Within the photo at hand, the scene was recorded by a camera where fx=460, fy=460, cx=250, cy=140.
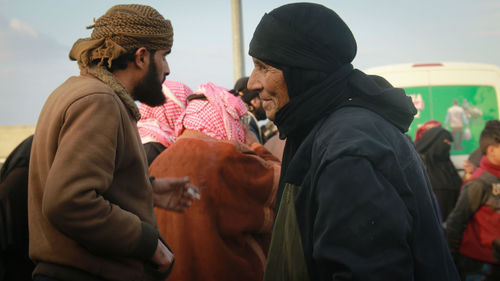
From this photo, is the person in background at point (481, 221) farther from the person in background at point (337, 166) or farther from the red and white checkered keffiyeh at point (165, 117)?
the person in background at point (337, 166)

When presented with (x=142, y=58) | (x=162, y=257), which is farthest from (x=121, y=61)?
(x=162, y=257)

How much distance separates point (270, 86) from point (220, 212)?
127 centimetres

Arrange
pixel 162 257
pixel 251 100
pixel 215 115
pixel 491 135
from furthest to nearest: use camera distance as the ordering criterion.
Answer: pixel 251 100 < pixel 491 135 < pixel 215 115 < pixel 162 257

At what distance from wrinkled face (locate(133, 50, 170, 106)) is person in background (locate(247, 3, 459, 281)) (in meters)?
0.69

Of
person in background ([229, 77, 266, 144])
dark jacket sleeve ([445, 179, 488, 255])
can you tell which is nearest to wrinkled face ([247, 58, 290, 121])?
dark jacket sleeve ([445, 179, 488, 255])

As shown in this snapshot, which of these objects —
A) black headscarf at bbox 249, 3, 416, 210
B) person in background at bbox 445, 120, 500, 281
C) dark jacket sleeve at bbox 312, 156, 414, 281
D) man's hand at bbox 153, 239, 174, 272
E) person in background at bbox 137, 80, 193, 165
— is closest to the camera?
dark jacket sleeve at bbox 312, 156, 414, 281

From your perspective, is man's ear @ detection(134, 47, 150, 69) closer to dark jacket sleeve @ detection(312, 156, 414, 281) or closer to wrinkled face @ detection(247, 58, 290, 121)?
wrinkled face @ detection(247, 58, 290, 121)

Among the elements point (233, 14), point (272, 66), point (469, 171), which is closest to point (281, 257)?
point (272, 66)

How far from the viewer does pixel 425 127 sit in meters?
6.12

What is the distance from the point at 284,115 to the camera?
1654mm

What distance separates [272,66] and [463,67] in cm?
548

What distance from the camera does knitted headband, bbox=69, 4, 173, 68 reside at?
2.10 meters

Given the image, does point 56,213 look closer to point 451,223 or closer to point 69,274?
point 69,274

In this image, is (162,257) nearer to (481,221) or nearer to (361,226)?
(361,226)
